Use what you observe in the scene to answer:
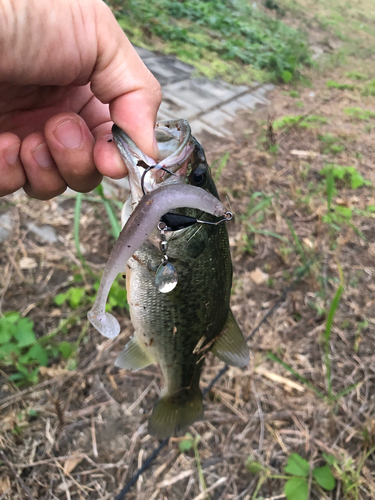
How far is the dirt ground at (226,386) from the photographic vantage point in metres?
1.84

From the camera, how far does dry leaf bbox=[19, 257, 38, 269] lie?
2506mm

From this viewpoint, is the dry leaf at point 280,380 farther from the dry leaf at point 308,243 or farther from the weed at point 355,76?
the weed at point 355,76

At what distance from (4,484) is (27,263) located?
54.0 inches

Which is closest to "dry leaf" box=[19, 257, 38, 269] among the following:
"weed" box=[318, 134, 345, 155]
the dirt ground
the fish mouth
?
the dirt ground

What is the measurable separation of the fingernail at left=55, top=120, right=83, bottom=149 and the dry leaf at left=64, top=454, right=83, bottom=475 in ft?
5.23

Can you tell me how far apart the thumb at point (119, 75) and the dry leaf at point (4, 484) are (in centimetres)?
177

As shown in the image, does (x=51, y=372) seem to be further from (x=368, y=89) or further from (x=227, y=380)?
(x=368, y=89)

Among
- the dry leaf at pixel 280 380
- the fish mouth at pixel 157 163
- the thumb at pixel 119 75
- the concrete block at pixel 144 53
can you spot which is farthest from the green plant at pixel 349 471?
the concrete block at pixel 144 53

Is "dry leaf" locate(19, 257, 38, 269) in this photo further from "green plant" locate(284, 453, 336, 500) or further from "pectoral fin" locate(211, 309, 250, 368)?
"green plant" locate(284, 453, 336, 500)

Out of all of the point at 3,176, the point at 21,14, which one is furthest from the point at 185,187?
the point at 3,176

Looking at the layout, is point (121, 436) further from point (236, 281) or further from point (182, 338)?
point (236, 281)

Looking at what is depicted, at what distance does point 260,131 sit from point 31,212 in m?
3.34

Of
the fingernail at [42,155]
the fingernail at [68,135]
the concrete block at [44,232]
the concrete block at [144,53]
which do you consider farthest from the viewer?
the concrete block at [144,53]

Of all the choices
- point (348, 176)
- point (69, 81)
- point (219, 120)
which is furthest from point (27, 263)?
point (348, 176)
